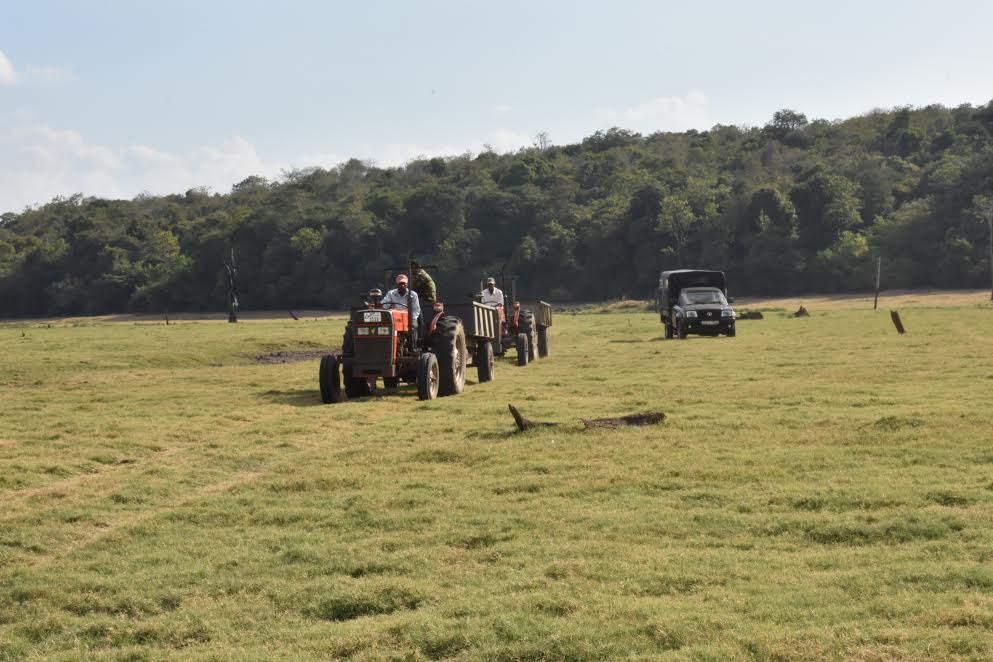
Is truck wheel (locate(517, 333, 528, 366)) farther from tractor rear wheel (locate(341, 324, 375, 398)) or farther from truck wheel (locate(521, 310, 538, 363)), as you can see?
tractor rear wheel (locate(341, 324, 375, 398))

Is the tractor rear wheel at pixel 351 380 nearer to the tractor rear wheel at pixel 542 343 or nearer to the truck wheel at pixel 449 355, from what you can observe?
the truck wheel at pixel 449 355

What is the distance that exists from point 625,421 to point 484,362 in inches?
293

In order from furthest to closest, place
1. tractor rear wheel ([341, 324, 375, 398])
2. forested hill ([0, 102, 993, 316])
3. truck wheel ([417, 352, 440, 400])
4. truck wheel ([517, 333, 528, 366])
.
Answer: forested hill ([0, 102, 993, 316]) → truck wheel ([517, 333, 528, 366]) → tractor rear wheel ([341, 324, 375, 398]) → truck wheel ([417, 352, 440, 400])

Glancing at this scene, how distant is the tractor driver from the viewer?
56.3 feet

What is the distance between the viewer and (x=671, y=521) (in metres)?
7.78

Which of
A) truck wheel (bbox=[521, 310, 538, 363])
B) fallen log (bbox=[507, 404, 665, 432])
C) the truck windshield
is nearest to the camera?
fallen log (bbox=[507, 404, 665, 432])

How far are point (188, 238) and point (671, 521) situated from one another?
90.8 metres

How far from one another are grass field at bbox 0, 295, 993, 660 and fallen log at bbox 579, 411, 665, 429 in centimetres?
21

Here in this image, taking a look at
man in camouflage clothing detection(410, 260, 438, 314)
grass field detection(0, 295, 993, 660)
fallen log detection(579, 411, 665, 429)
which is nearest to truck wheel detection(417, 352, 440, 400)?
grass field detection(0, 295, 993, 660)

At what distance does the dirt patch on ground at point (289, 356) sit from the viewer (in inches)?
1094

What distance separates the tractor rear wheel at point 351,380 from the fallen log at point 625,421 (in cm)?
537

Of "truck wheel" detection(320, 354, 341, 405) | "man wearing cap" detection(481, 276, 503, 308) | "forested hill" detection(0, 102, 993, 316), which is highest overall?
"forested hill" detection(0, 102, 993, 316)

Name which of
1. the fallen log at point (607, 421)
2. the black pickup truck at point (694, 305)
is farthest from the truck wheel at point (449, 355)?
the black pickup truck at point (694, 305)

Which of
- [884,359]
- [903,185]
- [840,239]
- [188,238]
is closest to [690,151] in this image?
[903,185]
